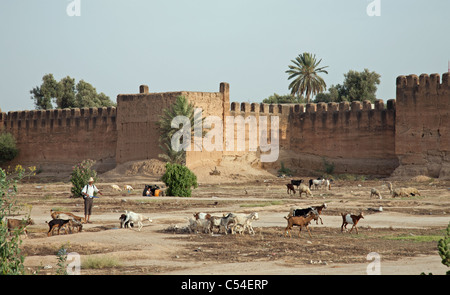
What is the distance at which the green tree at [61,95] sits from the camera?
6157 centimetres

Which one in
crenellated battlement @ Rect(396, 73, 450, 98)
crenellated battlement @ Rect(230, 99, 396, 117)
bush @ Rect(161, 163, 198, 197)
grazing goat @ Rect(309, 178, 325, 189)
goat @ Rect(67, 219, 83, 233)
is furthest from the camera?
crenellated battlement @ Rect(230, 99, 396, 117)

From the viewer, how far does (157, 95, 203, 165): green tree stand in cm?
3541

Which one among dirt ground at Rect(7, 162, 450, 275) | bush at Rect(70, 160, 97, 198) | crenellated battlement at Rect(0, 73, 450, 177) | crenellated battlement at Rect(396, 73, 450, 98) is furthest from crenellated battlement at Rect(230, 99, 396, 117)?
dirt ground at Rect(7, 162, 450, 275)

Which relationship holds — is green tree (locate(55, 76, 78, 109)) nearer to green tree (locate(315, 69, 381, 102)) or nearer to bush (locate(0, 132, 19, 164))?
bush (locate(0, 132, 19, 164))

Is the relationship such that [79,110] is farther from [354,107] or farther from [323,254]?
[323,254]

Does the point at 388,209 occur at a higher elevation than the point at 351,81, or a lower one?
lower

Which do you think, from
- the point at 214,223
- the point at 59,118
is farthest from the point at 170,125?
the point at 214,223

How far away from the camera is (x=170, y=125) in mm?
35656

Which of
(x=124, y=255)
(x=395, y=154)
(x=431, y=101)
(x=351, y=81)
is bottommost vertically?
(x=124, y=255)

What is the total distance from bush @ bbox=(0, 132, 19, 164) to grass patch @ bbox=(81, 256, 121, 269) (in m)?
36.2

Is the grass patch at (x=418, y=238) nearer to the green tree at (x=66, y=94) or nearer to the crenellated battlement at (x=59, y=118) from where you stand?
the crenellated battlement at (x=59, y=118)

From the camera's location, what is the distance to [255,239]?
39.9 feet
